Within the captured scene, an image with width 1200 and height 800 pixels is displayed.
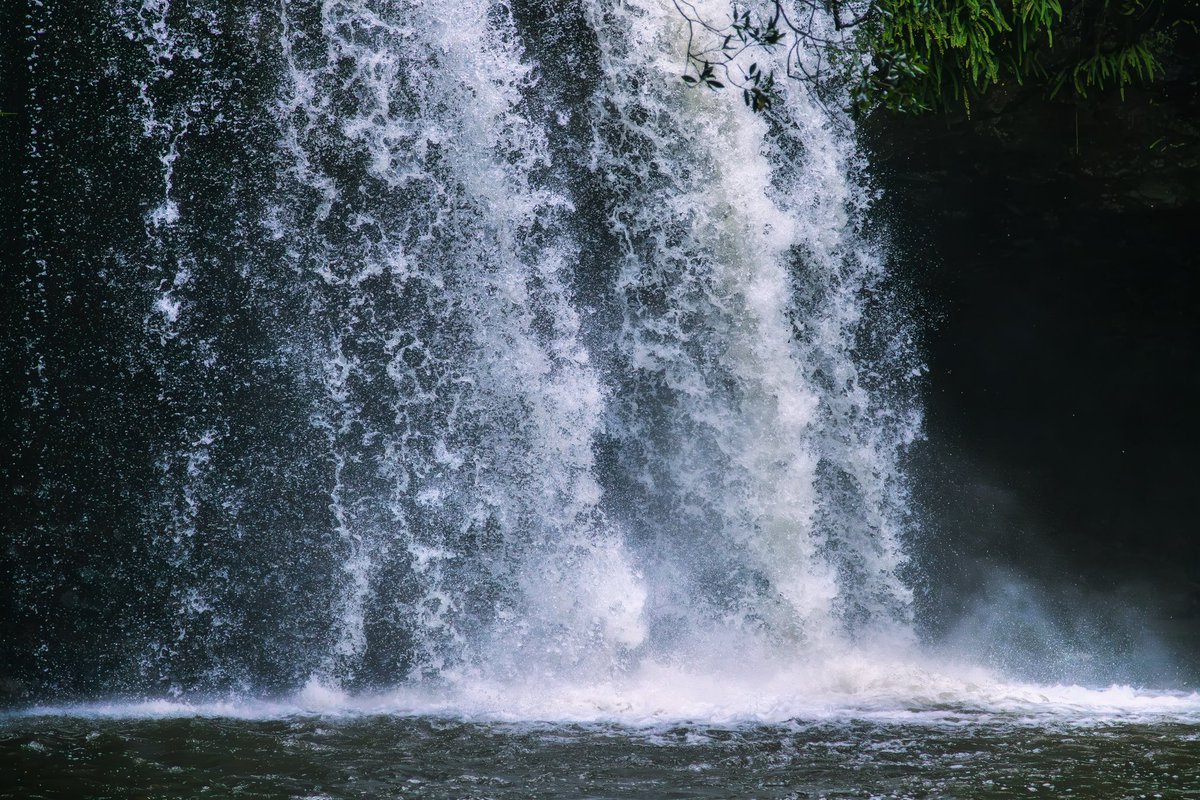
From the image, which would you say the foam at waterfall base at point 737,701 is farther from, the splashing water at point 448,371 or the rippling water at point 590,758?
the rippling water at point 590,758

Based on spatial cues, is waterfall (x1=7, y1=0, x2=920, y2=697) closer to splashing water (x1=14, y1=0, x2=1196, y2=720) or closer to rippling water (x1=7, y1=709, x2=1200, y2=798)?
splashing water (x1=14, y1=0, x2=1196, y2=720)

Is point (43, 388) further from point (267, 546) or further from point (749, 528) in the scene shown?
point (749, 528)

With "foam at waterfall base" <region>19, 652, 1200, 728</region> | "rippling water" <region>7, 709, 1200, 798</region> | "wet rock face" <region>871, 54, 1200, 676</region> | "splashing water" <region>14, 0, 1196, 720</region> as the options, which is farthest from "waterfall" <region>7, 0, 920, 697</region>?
"rippling water" <region>7, 709, 1200, 798</region>

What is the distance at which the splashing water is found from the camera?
7.39 metres

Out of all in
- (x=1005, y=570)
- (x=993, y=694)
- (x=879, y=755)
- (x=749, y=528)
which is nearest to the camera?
(x=879, y=755)

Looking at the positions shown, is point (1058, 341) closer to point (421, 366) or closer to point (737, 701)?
point (737, 701)

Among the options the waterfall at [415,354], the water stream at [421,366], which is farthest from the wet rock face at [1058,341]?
the waterfall at [415,354]

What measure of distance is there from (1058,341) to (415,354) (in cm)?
461

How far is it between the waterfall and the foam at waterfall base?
5.8 inches

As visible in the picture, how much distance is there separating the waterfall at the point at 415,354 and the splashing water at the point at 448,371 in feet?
0.07

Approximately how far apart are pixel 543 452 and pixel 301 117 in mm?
2784

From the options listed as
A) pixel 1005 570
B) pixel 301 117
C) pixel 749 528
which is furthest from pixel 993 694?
pixel 301 117

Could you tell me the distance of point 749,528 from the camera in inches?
301

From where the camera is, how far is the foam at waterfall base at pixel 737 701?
6430 mm
